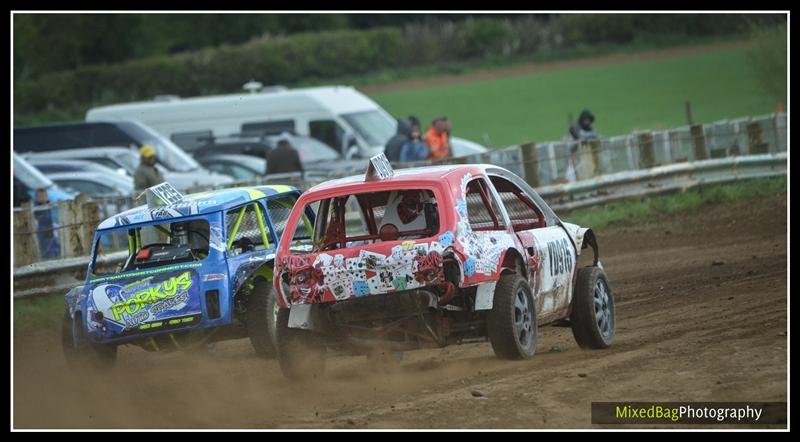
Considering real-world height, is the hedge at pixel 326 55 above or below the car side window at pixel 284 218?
above

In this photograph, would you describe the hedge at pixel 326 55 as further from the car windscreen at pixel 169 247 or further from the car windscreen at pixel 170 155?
the car windscreen at pixel 169 247

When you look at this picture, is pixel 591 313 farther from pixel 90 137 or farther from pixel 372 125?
pixel 90 137

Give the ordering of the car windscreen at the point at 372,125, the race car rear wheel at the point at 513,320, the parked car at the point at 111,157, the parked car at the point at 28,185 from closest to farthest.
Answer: the race car rear wheel at the point at 513,320, the parked car at the point at 28,185, the parked car at the point at 111,157, the car windscreen at the point at 372,125

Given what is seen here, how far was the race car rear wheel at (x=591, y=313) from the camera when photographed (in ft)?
35.9

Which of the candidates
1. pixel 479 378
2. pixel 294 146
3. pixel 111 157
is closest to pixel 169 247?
pixel 479 378

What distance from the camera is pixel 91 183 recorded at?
25047 millimetres

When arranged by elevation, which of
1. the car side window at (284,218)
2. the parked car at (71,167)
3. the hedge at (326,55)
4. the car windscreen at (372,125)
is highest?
the hedge at (326,55)

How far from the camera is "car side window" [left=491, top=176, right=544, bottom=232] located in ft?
36.8

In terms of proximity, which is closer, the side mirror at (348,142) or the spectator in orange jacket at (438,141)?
the spectator in orange jacket at (438,141)

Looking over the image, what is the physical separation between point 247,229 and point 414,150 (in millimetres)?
10237

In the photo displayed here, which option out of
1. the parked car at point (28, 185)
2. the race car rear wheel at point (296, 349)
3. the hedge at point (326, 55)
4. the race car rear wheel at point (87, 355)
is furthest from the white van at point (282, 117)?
the hedge at point (326, 55)

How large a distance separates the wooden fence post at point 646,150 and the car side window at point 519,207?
11.0 meters

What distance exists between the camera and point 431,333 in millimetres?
10070

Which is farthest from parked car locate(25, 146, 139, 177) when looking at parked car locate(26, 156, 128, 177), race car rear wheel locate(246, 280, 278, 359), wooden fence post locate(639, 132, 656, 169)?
race car rear wheel locate(246, 280, 278, 359)
